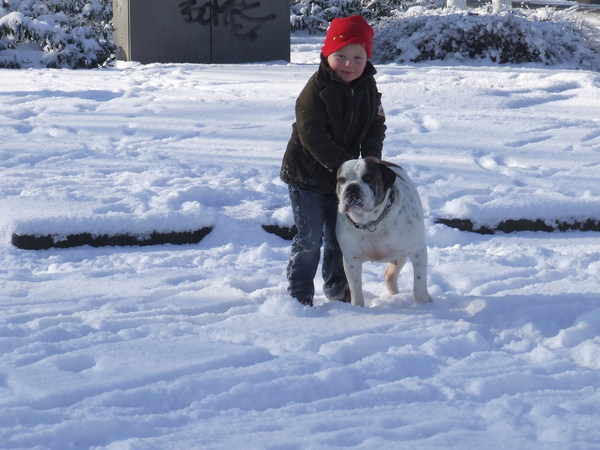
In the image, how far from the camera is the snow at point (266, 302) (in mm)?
3568

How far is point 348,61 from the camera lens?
4.68m

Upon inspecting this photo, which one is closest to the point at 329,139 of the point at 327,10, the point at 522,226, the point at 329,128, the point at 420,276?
the point at 329,128

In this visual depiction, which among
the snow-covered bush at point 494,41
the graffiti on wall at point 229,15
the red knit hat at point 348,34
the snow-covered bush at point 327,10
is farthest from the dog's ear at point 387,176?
the snow-covered bush at point 327,10

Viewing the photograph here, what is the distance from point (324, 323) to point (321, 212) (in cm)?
67

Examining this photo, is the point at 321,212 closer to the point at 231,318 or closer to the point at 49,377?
the point at 231,318

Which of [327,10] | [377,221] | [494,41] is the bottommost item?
[377,221]

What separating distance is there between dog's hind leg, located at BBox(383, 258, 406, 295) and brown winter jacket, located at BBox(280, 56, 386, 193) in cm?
60

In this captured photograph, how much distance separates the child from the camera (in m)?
4.70

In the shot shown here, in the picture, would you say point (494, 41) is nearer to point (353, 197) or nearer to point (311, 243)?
point (311, 243)

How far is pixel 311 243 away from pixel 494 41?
37.7ft

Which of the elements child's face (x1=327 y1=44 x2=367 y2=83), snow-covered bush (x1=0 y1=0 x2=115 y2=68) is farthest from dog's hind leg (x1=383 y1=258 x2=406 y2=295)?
snow-covered bush (x1=0 y1=0 x2=115 y2=68)

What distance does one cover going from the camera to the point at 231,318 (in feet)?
15.6

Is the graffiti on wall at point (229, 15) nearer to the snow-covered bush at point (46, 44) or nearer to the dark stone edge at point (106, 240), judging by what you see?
the snow-covered bush at point (46, 44)

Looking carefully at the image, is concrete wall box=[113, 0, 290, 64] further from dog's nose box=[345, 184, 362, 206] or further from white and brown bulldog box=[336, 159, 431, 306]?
dog's nose box=[345, 184, 362, 206]
